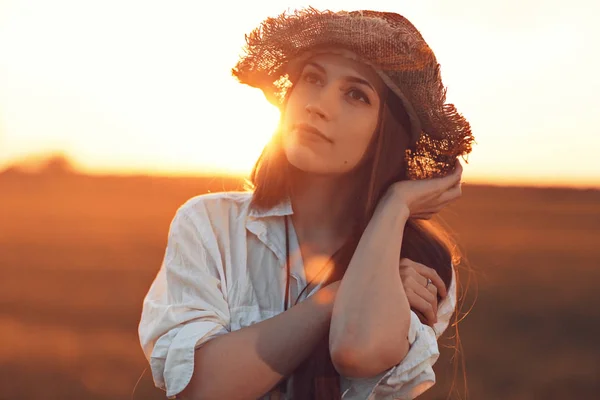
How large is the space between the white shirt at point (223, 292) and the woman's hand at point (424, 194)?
0.42 metres

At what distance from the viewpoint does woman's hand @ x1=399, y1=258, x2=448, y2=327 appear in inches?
112

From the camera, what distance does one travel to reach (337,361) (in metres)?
2.59

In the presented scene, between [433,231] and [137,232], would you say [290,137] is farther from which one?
[137,232]

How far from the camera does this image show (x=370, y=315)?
2611mm

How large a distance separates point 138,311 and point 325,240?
6.91 meters

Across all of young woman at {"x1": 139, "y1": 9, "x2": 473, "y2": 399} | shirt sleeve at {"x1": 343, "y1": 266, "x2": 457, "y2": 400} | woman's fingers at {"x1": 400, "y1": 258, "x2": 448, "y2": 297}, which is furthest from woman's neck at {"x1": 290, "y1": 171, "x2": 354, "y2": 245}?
shirt sleeve at {"x1": 343, "y1": 266, "x2": 457, "y2": 400}

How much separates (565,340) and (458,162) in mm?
5824

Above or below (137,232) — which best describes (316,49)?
above

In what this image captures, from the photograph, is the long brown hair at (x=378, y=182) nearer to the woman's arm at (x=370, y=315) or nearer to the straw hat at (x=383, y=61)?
the straw hat at (x=383, y=61)

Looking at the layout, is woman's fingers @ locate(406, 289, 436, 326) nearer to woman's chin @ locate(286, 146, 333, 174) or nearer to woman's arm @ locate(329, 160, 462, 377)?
woman's arm @ locate(329, 160, 462, 377)

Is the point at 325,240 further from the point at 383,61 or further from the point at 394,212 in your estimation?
the point at 383,61

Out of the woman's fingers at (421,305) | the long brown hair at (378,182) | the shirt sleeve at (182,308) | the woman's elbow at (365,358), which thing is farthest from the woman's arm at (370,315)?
the shirt sleeve at (182,308)

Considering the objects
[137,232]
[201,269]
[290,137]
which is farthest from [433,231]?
[137,232]

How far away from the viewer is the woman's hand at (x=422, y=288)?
284 centimetres
